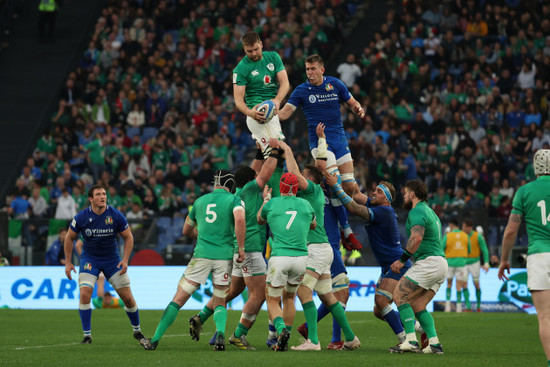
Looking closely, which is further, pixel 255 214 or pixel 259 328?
pixel 259 328

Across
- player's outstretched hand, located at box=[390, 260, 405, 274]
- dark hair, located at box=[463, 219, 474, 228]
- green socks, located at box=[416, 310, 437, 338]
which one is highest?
player's outstretched hand, located at box=[390, 260, 405, 274]

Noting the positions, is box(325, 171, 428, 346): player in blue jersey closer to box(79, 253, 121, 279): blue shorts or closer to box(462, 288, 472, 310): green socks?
box(79, 253, 121, 279): blue shorts

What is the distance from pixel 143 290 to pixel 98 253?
33.0 feet

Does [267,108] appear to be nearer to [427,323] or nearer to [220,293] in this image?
[220,293]

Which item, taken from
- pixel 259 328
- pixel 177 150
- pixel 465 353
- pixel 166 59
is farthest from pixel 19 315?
pixel 166 59

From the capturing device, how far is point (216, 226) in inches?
519

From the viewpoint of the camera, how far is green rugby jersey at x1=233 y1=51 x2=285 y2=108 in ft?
46.9

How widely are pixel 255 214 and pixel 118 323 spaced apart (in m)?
6.38

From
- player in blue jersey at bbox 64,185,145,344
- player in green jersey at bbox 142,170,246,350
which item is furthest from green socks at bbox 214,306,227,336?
player in blue jersey at bbox 64,185,145,344

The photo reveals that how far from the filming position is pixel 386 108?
2967 cm

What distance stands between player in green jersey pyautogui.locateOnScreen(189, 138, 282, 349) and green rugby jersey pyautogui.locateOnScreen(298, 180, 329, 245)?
2.42 ft

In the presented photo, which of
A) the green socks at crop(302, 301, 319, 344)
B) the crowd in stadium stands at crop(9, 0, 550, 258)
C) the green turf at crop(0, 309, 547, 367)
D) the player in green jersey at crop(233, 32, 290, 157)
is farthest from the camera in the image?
the crowd in stadium stands at crop(9, 0, 550, 258)

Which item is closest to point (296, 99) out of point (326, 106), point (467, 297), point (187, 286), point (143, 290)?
point (326, 106)

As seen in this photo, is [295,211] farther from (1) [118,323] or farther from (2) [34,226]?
(2) [34,226]
